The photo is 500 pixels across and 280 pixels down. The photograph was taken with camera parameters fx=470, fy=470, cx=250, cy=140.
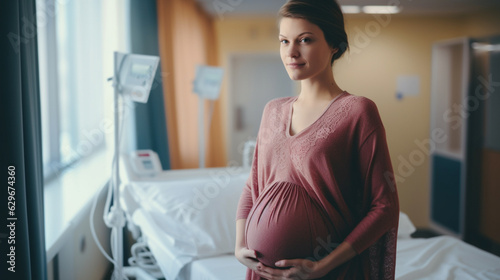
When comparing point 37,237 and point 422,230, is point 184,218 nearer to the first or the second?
point 37,237

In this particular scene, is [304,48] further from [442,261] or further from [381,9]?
[381,9]

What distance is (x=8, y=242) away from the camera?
46.3 inches

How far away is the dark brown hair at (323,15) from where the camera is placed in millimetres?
1026

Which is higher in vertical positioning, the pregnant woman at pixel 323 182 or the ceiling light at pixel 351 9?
the ceiling light at pixel 351 9

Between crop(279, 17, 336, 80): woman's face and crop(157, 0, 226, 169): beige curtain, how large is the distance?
7.76 ft

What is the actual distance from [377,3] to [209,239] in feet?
10.5

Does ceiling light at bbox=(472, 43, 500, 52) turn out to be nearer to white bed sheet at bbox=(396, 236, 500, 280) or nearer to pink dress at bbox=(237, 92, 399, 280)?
white bed sheet at bbox=(396, 236, 500, 280)

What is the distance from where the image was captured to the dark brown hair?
1.03 m

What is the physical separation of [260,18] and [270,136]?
14.8 feet

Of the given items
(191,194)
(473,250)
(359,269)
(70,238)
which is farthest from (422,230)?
(359,269)

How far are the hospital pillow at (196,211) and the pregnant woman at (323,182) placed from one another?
105 centimetres

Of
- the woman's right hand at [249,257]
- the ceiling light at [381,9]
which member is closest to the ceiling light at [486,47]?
the ceiling light at [381,9]

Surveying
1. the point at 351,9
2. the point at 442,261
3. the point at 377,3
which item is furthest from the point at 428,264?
the point at 351,9

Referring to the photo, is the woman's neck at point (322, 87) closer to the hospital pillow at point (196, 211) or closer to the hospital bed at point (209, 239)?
the hospital bed at point (209, 239)
